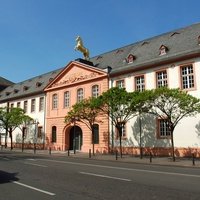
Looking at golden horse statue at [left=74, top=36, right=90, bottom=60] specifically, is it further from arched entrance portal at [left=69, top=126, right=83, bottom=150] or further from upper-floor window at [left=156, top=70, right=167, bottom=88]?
upper-floor window at [left=156, top=70, right=167, bottom=88]

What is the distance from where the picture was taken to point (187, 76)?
23.4 m

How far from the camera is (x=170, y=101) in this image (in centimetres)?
1978

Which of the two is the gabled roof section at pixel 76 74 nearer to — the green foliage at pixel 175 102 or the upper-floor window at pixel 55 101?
the upper-floor window at pixel 55 101

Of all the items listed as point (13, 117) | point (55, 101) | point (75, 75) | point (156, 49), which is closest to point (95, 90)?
point (75, 75)

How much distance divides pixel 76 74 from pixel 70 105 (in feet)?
13.1

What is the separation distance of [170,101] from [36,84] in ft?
92.0

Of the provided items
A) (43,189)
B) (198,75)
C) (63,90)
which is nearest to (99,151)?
(63,90)

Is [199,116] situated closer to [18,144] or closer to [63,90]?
[63,90]

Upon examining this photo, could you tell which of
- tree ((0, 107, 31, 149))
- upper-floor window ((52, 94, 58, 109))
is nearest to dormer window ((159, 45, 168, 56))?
upper-floor window ((52, 94, 58, 109))

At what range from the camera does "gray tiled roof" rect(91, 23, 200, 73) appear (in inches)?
957

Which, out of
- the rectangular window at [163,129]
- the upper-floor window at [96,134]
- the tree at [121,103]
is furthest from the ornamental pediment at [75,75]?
the rectangular window at [163,129]

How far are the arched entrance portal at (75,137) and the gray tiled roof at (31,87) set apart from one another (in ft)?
28.5

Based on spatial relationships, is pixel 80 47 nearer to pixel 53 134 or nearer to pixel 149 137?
pixel 53 134

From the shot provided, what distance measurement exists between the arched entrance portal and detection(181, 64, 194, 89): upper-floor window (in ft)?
48.5
